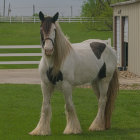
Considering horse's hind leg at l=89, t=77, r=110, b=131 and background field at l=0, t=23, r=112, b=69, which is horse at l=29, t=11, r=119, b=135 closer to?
horse's hind leg at l=89, t=77, r=110, b=131

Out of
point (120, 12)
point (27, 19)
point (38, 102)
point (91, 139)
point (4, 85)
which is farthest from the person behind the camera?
→ point (27, 19)

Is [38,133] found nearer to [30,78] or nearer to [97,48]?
[97,48]

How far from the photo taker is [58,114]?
11141 millimetres

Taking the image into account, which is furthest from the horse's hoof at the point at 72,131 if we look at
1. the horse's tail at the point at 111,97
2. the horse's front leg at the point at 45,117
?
the horse's tail at the point at 111,97

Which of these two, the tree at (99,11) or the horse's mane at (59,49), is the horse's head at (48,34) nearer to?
the horse's mane at (59,49)

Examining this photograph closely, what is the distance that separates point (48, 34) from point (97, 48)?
1.61 meters

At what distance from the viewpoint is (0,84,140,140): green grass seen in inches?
348

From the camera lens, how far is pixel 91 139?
8.45m

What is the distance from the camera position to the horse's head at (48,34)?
26.6 feet

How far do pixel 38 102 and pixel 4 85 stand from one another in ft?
12.9

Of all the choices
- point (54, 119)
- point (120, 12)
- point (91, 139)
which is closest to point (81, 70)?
point (91, 139)

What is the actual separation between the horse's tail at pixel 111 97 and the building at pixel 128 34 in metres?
10.6

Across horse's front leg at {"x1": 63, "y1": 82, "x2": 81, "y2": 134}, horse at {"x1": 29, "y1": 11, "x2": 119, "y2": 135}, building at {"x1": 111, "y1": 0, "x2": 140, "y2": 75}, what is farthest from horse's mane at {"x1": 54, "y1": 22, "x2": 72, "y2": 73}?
building at {"x1": 111, "y1": 0, "x2": 140, "y2": 75}

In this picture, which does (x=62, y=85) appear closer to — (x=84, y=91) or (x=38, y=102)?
(x=38, y=102)
